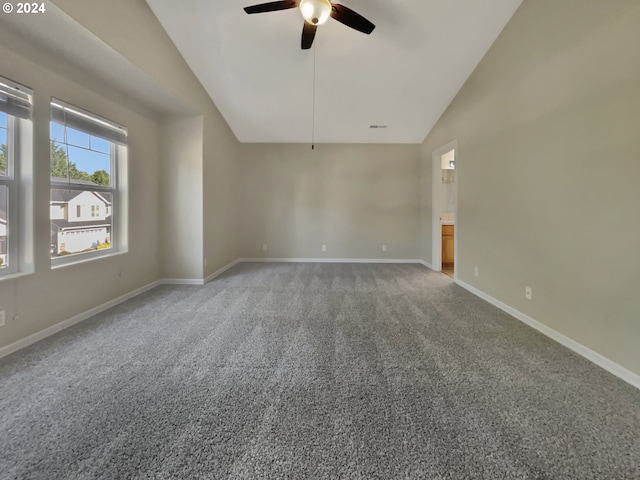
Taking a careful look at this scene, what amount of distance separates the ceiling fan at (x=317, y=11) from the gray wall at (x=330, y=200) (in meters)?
3.03

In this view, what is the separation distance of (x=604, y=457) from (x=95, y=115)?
457 centimetres

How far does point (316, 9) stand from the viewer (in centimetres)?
196

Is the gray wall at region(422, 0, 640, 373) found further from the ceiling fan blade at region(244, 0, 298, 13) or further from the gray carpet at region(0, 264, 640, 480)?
the ceiling fan blade at region(244, 0, 298, 13)

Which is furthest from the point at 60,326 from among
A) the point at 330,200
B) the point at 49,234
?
the point at 330,200

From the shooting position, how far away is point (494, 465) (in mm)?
1013

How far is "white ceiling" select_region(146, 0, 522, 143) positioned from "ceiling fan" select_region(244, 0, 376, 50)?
1.85 ft

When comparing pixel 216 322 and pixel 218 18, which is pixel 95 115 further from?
pixel 216 322

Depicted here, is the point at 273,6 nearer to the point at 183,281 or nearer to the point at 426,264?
the point at 183,281

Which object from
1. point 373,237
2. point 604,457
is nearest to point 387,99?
point 373,237

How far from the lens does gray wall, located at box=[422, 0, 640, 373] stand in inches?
63.5

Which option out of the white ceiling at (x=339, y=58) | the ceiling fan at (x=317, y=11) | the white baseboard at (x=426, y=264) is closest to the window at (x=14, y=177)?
the white ceiling at (x=339, y=58)

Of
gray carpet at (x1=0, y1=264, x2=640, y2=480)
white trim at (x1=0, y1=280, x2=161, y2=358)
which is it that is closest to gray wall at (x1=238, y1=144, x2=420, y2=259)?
white trim at (x1=0, y1=280, x2=161, y2=358)

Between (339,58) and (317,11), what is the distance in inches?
50.9

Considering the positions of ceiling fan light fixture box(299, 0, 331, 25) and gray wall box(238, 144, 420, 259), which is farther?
gray wall box(238, 144, 420, 259)
